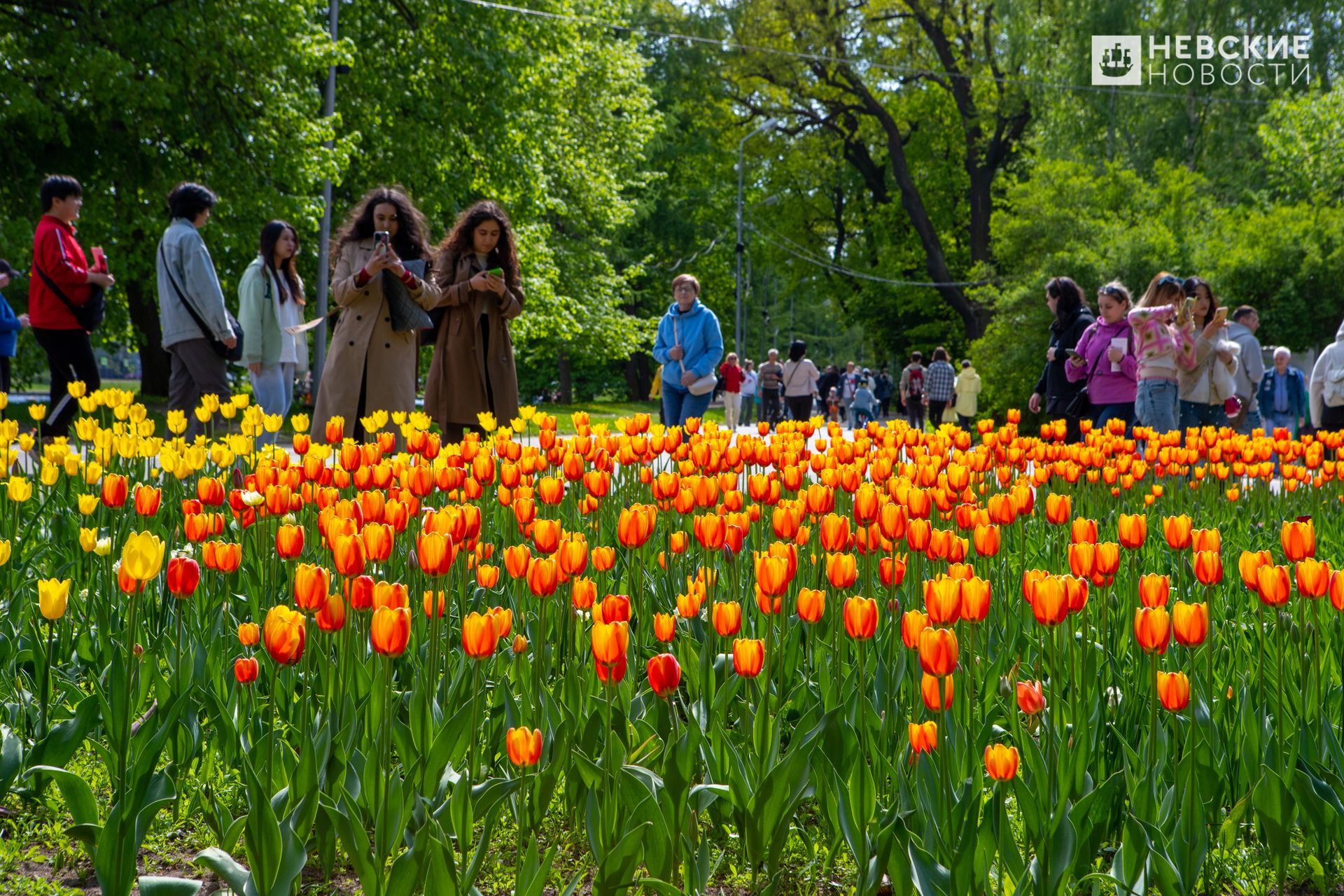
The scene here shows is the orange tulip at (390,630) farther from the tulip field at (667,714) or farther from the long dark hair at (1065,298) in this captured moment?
the long dark hair at (1065,298)

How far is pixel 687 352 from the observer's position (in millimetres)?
8656

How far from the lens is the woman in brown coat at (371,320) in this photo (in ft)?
22.2

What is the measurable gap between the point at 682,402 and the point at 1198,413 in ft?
12.5

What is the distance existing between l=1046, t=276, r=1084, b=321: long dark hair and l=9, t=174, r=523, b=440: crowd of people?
3888mm

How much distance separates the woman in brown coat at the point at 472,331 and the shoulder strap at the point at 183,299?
50.1 inches

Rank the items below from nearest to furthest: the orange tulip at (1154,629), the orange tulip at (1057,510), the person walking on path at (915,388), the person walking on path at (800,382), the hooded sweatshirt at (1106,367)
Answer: the orange tulip at (1154,629) → the orange tulip at (1057,510) → the hooded sweatshirt at (1106,367) → the person walking on path at (800,382) → the person walking on path at (915,388)

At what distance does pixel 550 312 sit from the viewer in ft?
72.7

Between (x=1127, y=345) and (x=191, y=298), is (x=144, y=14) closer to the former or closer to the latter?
(x=191, y=298)

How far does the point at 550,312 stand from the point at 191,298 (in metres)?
15.4

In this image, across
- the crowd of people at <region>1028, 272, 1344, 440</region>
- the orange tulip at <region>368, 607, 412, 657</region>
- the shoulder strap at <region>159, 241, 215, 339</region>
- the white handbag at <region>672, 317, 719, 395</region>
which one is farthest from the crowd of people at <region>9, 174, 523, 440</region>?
the orange tulip at <region>368, 607, 412, 657</region>

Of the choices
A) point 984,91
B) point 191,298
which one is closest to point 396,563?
point 191,298

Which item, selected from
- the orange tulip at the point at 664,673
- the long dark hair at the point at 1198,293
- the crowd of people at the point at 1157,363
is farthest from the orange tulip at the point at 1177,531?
the long dark hair at the point at 1198,293

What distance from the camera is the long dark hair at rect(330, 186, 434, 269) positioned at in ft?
22.4

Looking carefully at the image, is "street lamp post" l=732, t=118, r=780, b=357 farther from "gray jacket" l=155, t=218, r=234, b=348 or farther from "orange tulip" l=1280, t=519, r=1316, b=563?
"orange tulip" l=1280, t=519, r=1316, b=563
